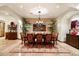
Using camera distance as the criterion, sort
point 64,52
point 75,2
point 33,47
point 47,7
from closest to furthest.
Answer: point 75,2 → point 47,7 → point 64,52 → point 33,47

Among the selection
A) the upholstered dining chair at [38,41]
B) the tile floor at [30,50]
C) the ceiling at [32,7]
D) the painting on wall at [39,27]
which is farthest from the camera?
the upholstered dining chair at [38,41]

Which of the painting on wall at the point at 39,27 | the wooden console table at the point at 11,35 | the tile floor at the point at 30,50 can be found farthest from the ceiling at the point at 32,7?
the tile floor at the point at 30,50

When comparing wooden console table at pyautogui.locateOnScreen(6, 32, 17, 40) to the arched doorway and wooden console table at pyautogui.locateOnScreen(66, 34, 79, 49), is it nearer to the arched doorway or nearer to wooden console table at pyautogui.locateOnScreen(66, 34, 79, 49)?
the arched doorway

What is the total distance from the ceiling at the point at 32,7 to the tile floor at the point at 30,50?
1091 millimetres

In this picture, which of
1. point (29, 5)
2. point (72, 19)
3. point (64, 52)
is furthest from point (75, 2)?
point (64, 52)

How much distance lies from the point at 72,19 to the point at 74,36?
4.25ft

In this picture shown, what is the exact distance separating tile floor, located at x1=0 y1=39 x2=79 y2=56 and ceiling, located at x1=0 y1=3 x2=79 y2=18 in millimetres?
1091

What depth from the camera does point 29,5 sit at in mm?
5816

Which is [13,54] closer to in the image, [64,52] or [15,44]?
[15,44]

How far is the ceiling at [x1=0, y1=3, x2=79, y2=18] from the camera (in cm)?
576

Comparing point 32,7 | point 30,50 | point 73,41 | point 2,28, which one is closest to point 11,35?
point 2,28

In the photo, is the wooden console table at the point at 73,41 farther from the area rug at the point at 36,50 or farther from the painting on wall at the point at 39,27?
the painting on wall at the point at 39,27

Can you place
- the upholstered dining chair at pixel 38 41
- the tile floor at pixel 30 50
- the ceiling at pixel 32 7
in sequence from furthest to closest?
the upholstered dining chair at pixel 38 41
the tile floor at pixel 30 50
the ceiling at pixel 32 7

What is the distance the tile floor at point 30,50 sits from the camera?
20.0 ft
